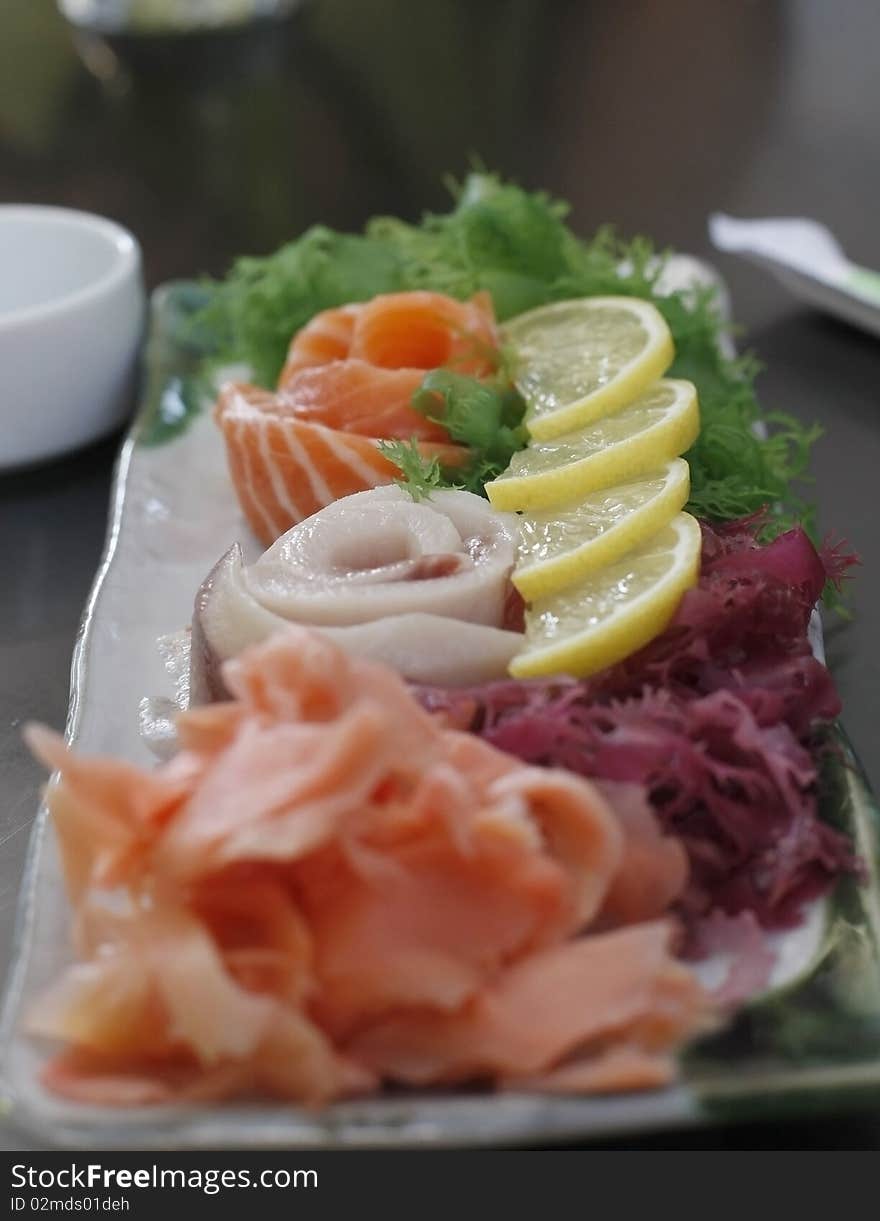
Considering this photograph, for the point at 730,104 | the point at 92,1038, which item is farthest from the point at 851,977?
the point at 730,104

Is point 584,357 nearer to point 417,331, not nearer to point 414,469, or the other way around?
point 417,331

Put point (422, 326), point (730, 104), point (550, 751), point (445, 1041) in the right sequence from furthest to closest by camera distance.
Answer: point (730, 104), point (422, 326), point (550, 751), point (445, 1041)

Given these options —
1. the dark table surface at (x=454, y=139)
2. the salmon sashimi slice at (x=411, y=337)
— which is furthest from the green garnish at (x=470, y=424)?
the dark table surface at (x=454, y=139)

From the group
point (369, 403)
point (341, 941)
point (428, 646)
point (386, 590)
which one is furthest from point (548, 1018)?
point (369, 403)

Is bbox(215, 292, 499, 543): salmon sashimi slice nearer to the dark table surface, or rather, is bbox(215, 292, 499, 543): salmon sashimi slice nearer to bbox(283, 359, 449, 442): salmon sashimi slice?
bbox(283, 359, 449, 442): salmon sashimi slice

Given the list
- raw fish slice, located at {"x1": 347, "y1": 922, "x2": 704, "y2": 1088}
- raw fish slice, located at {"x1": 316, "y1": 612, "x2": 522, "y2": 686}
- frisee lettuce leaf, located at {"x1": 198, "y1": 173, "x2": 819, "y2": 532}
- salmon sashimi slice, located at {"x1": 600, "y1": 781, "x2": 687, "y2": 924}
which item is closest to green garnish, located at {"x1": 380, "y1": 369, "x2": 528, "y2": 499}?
frisee lettuce leaf, located at {"x1": 198, "y1": 173, "x2": 819, "y2": 532}

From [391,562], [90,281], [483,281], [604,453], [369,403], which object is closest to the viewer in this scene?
[391,562]
